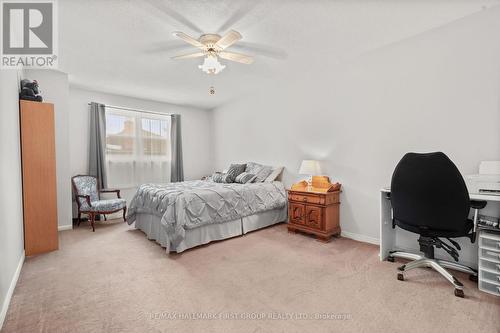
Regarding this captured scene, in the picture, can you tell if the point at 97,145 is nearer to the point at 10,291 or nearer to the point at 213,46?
the point at 10,291

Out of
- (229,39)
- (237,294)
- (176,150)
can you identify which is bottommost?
(237,294)

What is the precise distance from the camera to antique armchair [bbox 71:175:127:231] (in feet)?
12.4

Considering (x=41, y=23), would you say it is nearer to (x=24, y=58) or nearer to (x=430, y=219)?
(x=24, y=58)

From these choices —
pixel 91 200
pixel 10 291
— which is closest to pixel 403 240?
pixel 10 291

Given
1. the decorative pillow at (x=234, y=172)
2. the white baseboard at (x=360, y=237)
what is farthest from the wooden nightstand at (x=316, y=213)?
the decorative pillow at (x=234, y=172)

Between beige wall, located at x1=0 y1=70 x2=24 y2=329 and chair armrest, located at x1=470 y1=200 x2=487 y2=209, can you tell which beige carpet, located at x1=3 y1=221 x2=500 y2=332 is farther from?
chair armrest, located at x1=470 y1=200 x2=487 y2=209

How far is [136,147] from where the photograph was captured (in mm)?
5070

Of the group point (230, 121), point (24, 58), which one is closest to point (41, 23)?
point (24, 58)

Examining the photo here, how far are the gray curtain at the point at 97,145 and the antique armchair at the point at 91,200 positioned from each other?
163 millimetres

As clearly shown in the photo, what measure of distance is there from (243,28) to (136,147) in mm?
3703

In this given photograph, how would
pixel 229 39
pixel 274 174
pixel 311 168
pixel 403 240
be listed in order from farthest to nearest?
1. pixel 274 174
2. pixel 311 168
3. pixel 403 240
4. pixel 229 39

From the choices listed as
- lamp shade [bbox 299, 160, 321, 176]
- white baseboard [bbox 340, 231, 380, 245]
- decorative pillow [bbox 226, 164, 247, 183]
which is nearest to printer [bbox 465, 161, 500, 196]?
white baseboard [bbox 340, 231, 380, 245]

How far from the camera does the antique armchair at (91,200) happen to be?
3781mm

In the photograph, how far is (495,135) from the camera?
222 cm
